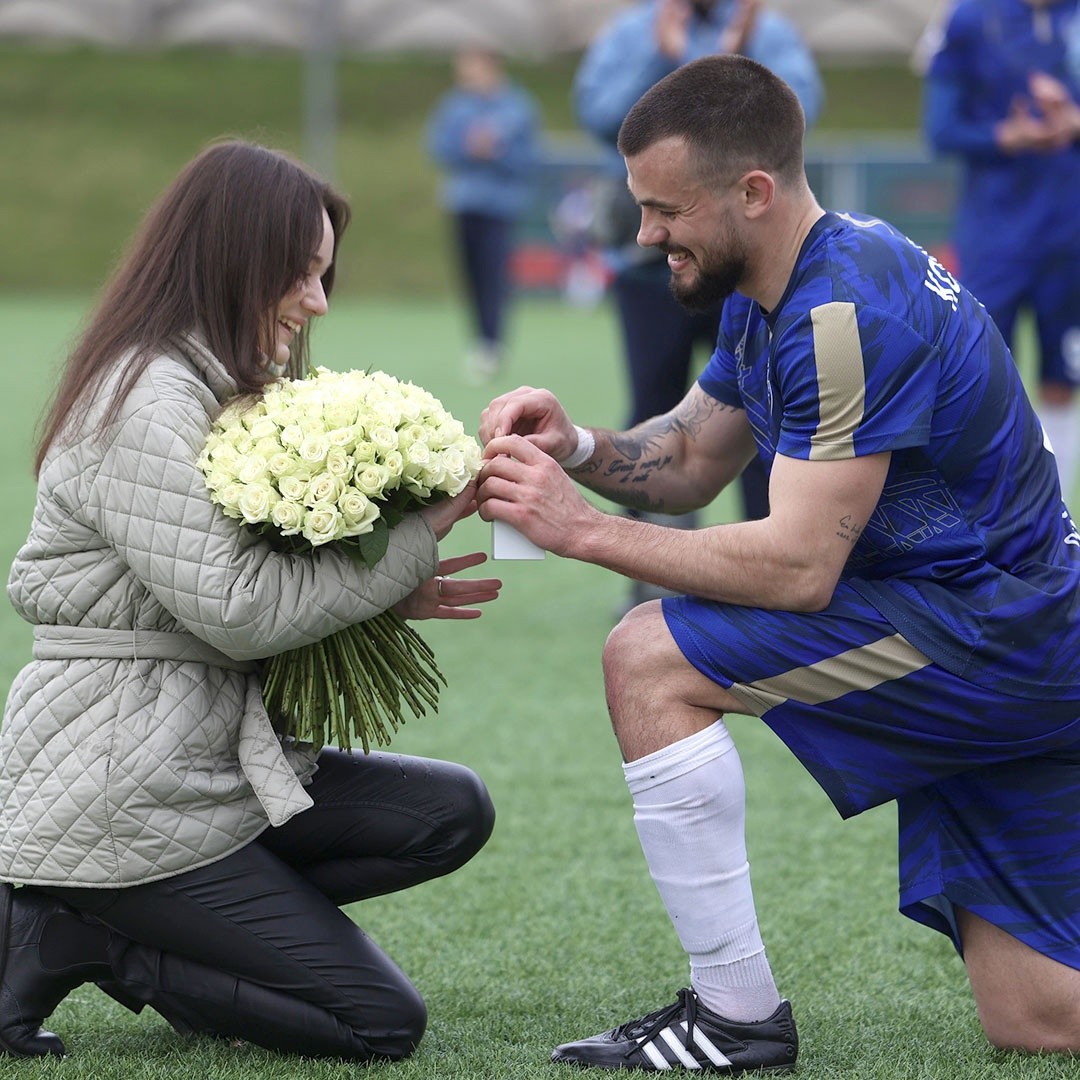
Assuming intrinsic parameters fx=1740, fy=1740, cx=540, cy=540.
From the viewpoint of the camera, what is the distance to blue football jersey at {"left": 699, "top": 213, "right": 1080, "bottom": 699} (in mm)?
2934

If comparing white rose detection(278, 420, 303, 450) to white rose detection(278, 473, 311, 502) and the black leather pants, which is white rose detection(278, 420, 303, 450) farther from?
the black leather pants

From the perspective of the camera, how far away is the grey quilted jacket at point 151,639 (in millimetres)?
2947

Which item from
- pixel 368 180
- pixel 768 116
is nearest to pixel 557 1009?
pixel 768 116

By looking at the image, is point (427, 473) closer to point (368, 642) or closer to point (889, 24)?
point (368, 642)

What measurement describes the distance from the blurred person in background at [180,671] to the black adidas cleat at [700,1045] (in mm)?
375

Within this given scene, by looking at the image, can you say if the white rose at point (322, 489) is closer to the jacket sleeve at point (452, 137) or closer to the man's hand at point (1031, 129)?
the man's hand at point (1031, 129)

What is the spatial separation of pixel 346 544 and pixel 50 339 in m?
15.7

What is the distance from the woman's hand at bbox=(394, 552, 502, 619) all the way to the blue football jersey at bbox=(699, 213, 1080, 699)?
0.65 metres

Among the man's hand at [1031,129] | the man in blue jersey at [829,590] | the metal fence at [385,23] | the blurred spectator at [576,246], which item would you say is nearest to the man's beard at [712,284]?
the man in blue jersey at [829,590]

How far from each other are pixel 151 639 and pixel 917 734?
1.35 m

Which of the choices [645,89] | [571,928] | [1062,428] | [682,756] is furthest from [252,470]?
[1062,428]

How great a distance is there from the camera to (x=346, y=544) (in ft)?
9.99

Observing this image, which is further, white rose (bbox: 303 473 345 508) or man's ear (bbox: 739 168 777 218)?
man's ear (bbox: 739 168 777 218)

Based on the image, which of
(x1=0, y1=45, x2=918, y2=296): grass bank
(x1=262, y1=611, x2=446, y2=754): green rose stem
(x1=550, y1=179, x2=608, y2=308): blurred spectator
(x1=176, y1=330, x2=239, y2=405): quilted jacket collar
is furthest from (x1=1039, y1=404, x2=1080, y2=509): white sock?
(x1=0, y1=45, x2=918, y2=296): grass bank
